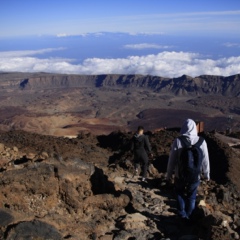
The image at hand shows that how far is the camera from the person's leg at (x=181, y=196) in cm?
513

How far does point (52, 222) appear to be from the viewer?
483cm

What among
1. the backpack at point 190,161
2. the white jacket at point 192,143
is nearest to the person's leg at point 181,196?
the backpack at point 190,161

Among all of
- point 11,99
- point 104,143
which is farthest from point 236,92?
point 104,143

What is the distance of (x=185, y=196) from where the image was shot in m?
5.23

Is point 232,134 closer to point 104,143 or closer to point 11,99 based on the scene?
point 104,143

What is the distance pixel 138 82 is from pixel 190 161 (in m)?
109

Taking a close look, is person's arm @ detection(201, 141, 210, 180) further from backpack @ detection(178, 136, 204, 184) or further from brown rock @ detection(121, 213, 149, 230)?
brown rock @ detection(121, 213, 149, 230)

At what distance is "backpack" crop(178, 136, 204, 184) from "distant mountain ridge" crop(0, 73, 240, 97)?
297 ft

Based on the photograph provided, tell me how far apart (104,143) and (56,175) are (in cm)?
1265

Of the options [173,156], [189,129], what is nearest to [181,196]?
[173,156]

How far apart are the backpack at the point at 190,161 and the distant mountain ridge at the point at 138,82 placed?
90.6 m

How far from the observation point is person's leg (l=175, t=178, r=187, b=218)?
513 cm

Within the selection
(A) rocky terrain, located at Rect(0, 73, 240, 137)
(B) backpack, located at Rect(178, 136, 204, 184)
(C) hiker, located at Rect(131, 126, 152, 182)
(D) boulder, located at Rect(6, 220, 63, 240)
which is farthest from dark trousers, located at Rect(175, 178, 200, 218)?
(A) rocky terrain, located at Rect(0, 73, 240, 137)

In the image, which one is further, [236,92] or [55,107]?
[236,92]
